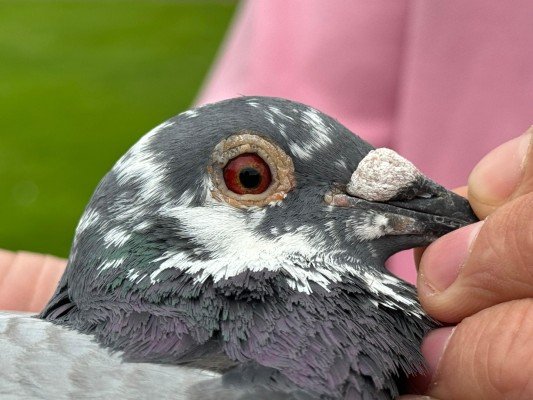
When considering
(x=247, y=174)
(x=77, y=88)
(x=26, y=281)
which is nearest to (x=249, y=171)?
(x=247, y=174)

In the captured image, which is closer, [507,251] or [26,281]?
[507,251]

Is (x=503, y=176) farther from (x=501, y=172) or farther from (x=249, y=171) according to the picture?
(x=249, y=171)

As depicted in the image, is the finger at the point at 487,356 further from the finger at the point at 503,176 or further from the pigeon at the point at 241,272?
the finger at the point at 503,176

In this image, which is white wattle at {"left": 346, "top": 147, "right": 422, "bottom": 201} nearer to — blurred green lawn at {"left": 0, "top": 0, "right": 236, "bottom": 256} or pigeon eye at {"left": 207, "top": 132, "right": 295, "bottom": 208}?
pigeon eye at {"left": 207, "top": 132, "right": 295, "bottom": 208}

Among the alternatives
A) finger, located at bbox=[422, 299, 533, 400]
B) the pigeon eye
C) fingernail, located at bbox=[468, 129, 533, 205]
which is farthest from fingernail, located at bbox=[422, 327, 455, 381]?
the pigeon eye

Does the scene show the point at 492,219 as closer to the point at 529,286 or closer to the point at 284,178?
the point at 529,286

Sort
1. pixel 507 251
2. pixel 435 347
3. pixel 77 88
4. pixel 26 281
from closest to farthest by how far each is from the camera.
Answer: pixel 507 251
pixel 435 347
pixel 26 281
pixel 77 88

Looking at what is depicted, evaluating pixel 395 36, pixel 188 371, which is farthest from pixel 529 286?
pixel 395 36
